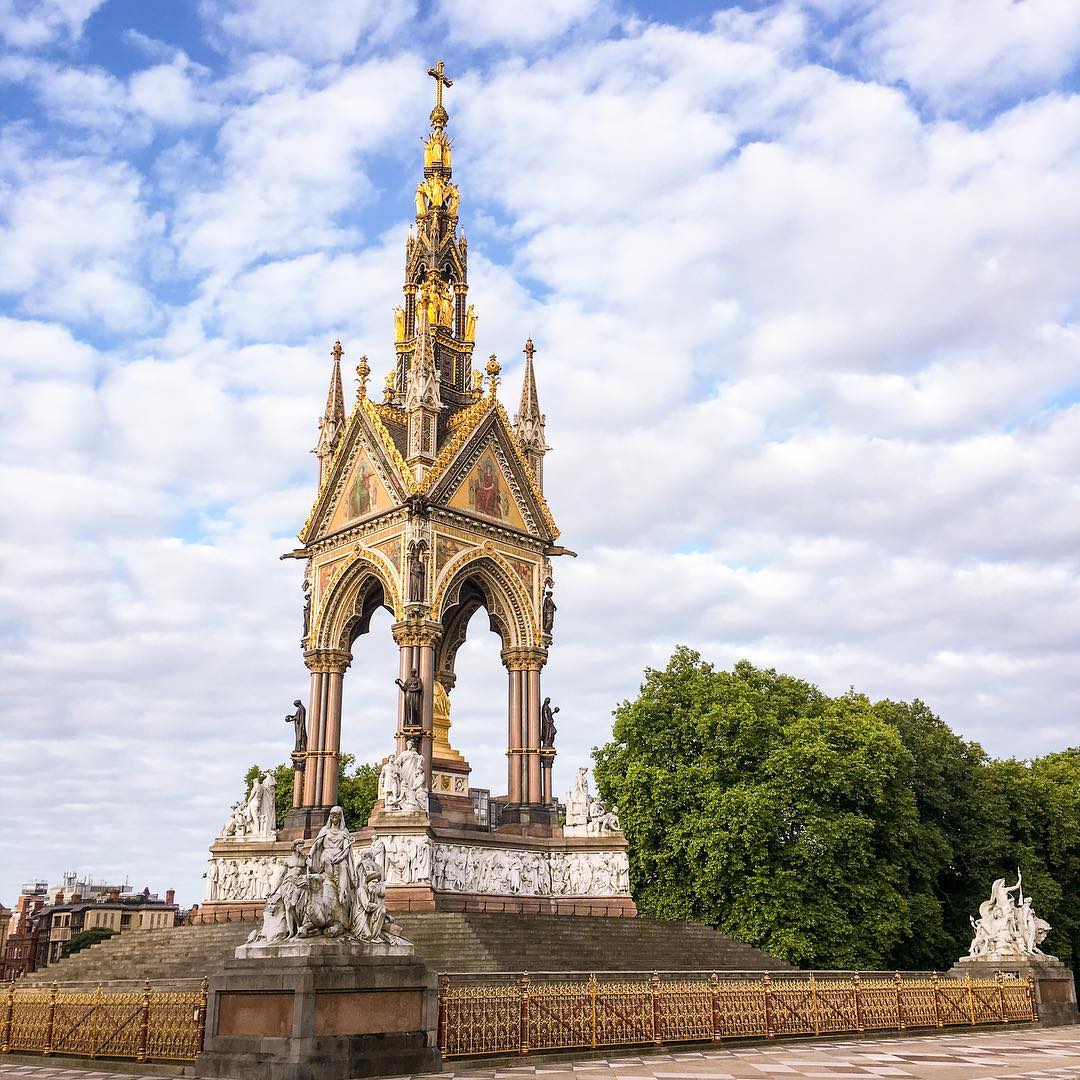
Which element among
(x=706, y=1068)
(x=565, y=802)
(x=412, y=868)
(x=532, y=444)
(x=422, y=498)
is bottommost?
(x=706, y=1068)

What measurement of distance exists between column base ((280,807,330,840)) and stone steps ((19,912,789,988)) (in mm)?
4001

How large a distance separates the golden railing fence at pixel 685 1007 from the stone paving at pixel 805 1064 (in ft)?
0.84

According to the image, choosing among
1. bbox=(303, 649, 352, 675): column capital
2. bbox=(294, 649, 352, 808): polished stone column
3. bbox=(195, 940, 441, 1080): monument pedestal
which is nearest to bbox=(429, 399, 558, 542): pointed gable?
bbox=(303, 649, 352, 675): column capital

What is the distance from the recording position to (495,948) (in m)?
21.6

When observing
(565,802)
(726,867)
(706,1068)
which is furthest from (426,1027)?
(726,867)

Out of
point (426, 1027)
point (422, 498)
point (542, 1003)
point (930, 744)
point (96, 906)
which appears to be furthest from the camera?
point (96, 906)

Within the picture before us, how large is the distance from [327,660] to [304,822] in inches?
174

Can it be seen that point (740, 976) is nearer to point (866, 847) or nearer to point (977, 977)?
point (977, 977)

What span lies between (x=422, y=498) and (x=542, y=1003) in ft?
53.4

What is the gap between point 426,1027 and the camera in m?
13.7

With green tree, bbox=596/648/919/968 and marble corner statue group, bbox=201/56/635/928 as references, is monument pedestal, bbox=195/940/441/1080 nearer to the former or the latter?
marble corner statue group, bbox=201/56/635/928

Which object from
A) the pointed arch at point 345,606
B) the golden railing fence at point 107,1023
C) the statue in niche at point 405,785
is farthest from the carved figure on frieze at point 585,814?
the golden railing fence at point 107,1023

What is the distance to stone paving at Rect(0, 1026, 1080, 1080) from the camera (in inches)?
523

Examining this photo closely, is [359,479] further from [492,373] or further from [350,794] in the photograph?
[350,794]
